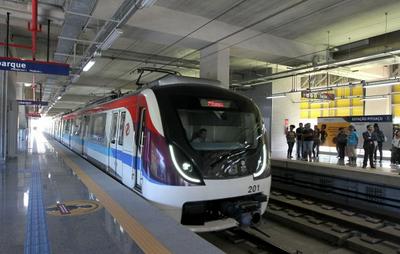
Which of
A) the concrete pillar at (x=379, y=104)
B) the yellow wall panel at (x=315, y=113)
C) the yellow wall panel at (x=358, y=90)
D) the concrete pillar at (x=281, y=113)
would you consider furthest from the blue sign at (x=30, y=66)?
the yellow wall panel at (x=315, y=113)

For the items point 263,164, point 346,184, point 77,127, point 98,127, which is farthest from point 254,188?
point 77,127

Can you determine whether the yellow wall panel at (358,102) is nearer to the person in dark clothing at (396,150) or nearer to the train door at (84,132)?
the person in dark clothing at (396,150)

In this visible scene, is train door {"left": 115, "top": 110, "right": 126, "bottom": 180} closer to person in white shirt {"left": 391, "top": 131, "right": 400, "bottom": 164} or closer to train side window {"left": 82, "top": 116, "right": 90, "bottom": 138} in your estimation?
train side window {"left": 82, "top": 116, "right": 90, "bottom": 138}

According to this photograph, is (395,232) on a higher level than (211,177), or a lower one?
lower

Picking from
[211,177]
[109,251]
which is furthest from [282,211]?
[109,251]

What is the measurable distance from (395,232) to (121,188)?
5.23 m

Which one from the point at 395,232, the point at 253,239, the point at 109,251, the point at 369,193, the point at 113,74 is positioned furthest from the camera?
the point at 113,74

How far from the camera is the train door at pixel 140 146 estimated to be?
523cm

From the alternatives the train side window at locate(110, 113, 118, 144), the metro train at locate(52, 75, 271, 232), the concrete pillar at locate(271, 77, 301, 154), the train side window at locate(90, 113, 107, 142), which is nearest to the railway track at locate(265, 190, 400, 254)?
the metro train at locate(52, 75, 271, 232)

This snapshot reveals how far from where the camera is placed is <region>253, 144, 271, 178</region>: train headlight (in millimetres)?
5179

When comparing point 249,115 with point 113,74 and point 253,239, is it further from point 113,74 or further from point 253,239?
point 113,74

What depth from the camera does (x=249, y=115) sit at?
5574 mm

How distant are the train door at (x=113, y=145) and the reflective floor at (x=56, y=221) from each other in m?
0.98

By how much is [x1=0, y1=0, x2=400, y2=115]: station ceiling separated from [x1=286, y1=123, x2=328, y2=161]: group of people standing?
2.91 m
